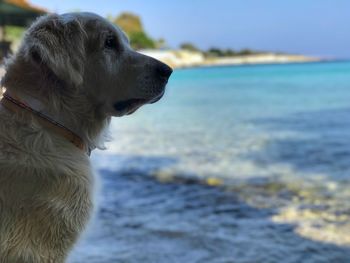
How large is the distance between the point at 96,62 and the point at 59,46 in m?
0.29

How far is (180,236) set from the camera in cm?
616

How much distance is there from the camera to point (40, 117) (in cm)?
266

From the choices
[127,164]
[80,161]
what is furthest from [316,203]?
[80,161]

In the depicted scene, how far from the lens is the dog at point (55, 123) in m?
2.50

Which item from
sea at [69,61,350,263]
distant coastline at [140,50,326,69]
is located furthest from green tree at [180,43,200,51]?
sea at [69,61,350,263]

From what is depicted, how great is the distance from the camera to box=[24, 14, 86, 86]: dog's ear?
264 centimetres

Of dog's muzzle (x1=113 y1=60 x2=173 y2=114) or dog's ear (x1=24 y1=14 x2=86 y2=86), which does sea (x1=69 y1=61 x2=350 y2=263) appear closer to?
dog's muzzle (x1=113 y1=60 x2=173 y2=114)

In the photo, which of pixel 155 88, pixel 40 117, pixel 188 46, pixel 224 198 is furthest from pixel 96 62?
pixel 188 46

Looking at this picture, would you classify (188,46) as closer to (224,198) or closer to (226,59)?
(226,59)

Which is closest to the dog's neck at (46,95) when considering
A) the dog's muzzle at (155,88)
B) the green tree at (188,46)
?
the dog's muzzle at (155,88)

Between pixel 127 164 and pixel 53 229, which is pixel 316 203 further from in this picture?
pixel 53 229

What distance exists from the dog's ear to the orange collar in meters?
0.23

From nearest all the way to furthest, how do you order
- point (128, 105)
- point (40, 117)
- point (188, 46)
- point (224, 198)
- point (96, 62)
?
point (40, 117) → point (96, 62) → point (128, 105) → point (224, 198) → point (188, 46)

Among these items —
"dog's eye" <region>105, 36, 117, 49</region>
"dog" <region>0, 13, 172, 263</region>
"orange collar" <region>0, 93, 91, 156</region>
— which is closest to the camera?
"dog" <region>0, 13, 172, 263</region>
